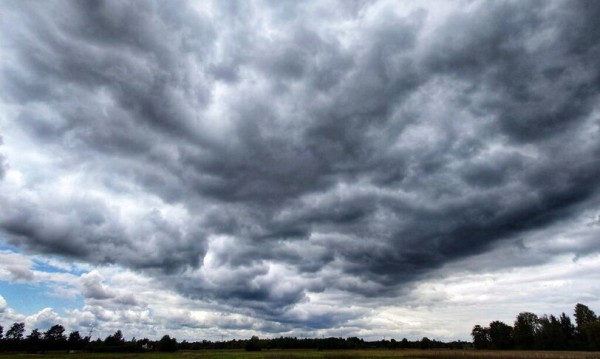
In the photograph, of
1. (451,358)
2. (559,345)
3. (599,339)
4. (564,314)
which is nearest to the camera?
(451,358)

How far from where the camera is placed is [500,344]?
19962 cm

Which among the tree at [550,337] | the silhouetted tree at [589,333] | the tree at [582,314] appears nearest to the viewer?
the silhouetted tree at [589,333]

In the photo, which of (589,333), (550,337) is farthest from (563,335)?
(589,333)

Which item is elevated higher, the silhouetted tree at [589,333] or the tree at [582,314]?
the tree at [582,314]

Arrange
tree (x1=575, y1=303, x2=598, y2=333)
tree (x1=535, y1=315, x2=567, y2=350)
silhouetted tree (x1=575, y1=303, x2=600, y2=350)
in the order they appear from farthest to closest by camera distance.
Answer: tree (x1=575, y1=303, x2=598, y2=333) < tree (x1=535, y1=315, x2=567, y2=350) < silhouetted tree (x1=575, y1=303, x2=600, y2=350)

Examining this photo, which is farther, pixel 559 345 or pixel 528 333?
pixel 528 333

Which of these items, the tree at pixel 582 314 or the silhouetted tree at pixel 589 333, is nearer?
the silhouetted tree at pixel 589 333

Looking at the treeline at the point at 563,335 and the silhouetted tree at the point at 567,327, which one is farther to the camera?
the silhouetted tree at the point at 567,327

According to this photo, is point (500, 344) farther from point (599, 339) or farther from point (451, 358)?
point (451, 358)

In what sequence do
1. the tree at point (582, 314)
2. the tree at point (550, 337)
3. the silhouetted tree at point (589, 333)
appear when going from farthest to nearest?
the tree at point (582, 314)
the tree at point (550, 337)
the silhouetted tree at point (589, 333)

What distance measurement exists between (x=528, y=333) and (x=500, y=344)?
14548 mm

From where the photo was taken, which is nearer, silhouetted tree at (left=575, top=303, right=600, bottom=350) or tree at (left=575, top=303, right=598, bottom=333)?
silhouetted tree at (left=575, top=303, right=600, bottom=350)

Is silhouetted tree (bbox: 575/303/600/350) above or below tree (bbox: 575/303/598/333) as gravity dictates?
below

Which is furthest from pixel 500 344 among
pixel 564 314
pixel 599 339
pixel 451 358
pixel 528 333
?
pixel 451 358
